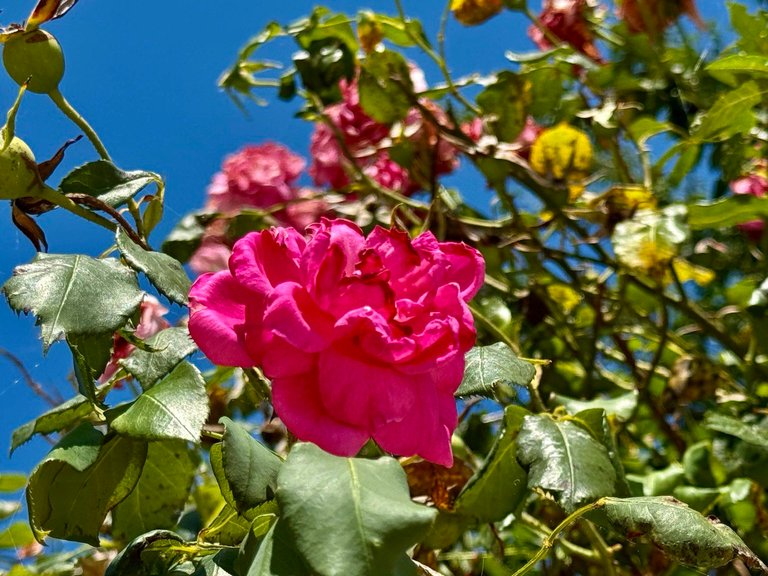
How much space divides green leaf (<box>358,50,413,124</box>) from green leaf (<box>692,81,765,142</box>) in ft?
1.15

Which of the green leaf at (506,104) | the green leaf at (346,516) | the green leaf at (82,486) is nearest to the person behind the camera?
the green leaf at (346,516)

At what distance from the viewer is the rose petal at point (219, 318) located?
41 centimetres

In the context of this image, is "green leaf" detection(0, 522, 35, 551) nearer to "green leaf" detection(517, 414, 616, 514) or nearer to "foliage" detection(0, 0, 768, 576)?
"foliage" detection(0, 0, 768, 576)

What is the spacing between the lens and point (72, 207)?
46 cm

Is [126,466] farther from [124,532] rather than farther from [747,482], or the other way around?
[747,482]

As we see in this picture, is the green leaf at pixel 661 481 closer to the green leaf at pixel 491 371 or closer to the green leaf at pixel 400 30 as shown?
the green leaf at pixel 491 371

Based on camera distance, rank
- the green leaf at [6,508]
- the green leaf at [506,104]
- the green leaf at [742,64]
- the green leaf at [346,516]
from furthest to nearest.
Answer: the green leaf at [506,104] → the green leaf at [6,508] → the green leaf at [742,64] → the green leaf at [346,516]

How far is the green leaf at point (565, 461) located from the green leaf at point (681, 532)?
1.5 inches

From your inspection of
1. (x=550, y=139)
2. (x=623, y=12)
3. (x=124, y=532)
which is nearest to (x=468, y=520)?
(x=124, y=532)

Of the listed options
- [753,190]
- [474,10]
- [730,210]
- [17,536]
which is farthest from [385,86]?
[17,536]

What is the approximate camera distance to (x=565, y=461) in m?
0.50

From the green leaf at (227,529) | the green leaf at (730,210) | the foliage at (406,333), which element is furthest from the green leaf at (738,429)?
the green leaf at (227,529)

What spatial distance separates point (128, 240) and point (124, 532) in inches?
8.4

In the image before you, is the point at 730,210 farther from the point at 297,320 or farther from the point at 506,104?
the point at 297,320
